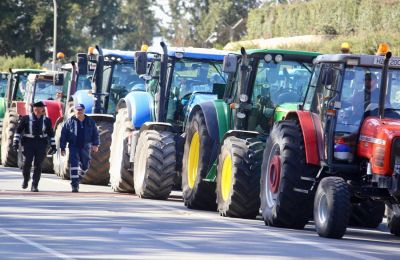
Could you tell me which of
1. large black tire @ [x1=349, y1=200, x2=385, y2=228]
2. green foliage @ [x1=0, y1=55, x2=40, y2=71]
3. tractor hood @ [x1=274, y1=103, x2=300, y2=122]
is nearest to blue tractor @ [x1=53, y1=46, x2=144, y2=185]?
tractor hood @ [x1=274, y1=103, x2=300, y2=122]

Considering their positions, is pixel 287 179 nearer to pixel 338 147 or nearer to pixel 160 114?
pixel 338 147

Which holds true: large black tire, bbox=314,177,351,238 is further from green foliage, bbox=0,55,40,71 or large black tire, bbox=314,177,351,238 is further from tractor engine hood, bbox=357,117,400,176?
green foliage, bbox=0,55,40,71

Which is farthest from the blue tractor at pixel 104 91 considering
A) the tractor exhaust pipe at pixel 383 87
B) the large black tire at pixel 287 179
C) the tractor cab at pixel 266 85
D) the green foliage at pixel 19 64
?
the green foliage at pixel 19 64

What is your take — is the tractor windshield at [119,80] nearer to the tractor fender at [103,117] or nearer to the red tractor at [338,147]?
the tractor fender at [103,117]

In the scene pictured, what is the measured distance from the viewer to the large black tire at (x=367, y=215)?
20.9m

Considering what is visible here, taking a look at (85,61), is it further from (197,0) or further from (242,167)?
(197,0)

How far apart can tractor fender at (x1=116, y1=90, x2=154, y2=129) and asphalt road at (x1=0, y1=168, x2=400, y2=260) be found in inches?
122

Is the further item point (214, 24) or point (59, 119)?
point (214, 24)

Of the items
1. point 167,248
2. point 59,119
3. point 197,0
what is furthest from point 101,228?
point 197,0

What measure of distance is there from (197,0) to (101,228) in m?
90.6

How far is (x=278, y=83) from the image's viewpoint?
2142 cm

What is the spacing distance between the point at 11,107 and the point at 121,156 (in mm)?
10917

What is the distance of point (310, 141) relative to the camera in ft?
60.3

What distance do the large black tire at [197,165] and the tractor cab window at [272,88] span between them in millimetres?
833
